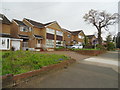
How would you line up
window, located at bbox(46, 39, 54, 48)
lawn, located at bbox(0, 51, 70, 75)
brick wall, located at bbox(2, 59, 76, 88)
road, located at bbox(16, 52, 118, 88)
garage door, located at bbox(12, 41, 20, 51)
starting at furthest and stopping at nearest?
window, located at bbox(46, 39, 54, 48)
garage door, located at bbox(12, 41, 20, 51)
lawn, located at bbox(0, 51, 70, 75)
road, located at bbox(16, 52, 118, 88)
brick wall, located at bbox(2, 59, 76, 88)

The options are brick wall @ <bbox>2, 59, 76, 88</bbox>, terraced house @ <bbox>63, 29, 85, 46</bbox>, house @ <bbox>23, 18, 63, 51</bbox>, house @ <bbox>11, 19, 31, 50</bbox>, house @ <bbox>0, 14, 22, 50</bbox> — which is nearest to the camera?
brick wall @ <bbox>2, 59, 76, 88</bbox>

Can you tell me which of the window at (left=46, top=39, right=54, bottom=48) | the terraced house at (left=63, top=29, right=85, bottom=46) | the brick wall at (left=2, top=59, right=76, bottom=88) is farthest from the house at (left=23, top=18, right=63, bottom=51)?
the brick wall at (left=2, top=59, right=76, bottom=88)

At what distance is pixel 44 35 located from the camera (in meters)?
24.2

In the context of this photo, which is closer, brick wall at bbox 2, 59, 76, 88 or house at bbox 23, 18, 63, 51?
brick wall at bbox 2, 59, 76, 88

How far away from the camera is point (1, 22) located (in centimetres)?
1745

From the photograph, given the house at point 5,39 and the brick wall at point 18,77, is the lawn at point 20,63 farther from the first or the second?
the house at point 5,39

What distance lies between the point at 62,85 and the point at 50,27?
76.6 ft

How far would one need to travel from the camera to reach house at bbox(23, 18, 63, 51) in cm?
2254

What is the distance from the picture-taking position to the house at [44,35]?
22536 mm

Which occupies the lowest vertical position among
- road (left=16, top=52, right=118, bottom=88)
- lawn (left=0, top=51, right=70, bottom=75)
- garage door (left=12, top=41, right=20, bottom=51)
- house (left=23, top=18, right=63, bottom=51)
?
road (left=16, top=52, right=118, bottom=88)

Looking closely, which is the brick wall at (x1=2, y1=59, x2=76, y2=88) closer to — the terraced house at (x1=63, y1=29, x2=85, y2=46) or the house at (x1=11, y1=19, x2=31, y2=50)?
the house at (x1=11, y1=19, x2=31, y2=50)

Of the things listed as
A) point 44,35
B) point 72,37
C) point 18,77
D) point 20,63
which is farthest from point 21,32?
point 72,37

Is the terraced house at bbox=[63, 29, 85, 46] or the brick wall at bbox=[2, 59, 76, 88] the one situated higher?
the terraced house at bbox=[63, 29, 85, 46]

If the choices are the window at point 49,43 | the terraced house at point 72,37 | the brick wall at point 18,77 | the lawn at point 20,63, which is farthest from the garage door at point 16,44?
the terraced house at point 72,37
